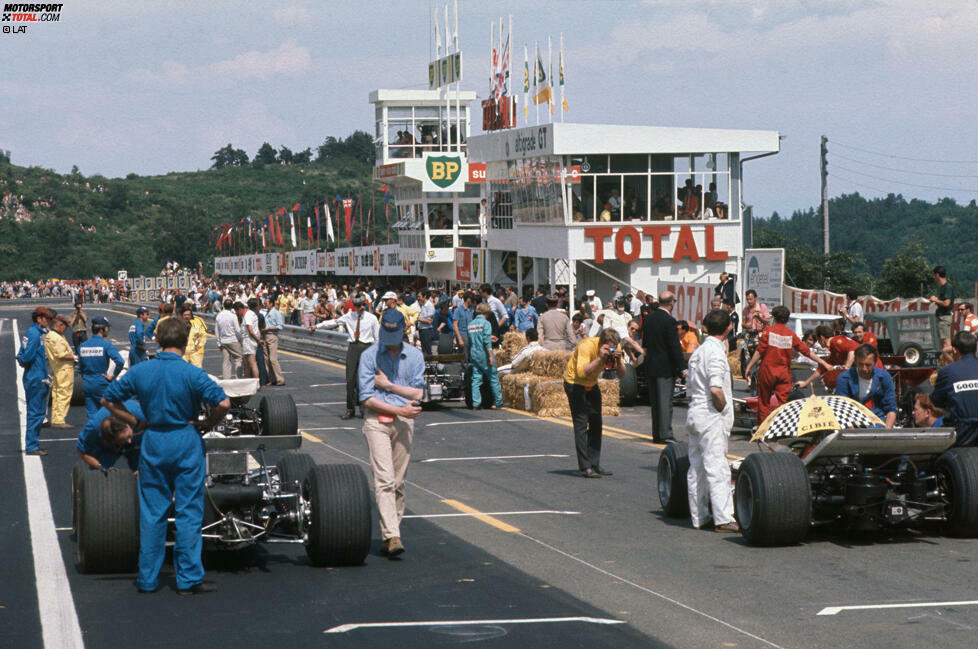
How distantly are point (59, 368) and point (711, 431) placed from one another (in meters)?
12.3

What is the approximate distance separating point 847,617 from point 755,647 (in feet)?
3.18

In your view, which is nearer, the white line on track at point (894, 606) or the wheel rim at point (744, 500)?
the white line on track at point (894, 606)

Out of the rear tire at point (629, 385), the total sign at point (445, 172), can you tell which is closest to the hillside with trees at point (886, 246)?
the total sign at point (445, 172)

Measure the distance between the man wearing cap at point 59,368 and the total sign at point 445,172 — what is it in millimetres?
42689

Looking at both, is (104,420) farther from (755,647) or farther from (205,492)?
(755,647)

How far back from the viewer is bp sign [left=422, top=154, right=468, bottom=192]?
6191cm

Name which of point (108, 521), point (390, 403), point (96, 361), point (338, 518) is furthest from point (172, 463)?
point (96, 361)

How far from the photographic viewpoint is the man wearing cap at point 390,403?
9.93 metres

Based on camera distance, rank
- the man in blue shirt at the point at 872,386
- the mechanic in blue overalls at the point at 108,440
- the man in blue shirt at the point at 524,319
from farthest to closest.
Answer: the man in blue shirt at the point at 524,319, the man in blue shirt at the point at 872,386, the mechanic in blue overalls at the point at 108,440

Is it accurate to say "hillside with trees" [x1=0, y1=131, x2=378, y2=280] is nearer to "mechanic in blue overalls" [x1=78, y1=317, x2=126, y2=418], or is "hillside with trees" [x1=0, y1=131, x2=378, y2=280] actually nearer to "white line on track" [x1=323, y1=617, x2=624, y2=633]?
"mechanic in blue overalls" [x1=78, y1=317, x2=126, y2=418]

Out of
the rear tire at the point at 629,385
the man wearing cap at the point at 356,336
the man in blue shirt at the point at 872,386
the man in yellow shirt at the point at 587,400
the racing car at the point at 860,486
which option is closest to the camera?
the racing car at the point at 860,486

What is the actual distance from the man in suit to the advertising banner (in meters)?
11.2

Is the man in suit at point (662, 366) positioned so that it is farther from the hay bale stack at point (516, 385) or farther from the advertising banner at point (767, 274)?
the advertising banner at point (767, 274)

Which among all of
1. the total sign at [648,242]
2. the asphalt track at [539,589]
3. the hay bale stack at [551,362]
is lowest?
the asphalt track at [539,589]
